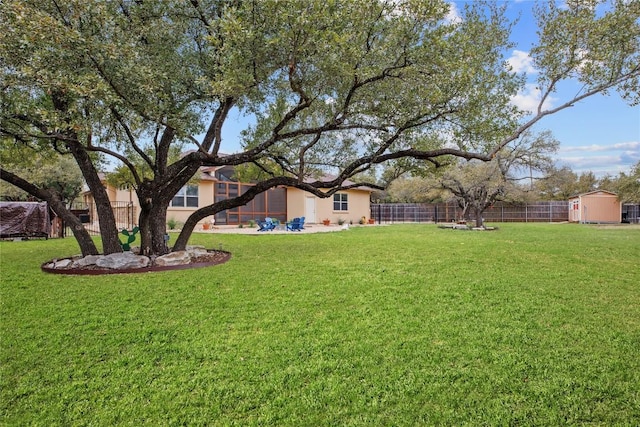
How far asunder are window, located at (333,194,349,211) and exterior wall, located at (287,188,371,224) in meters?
0.17

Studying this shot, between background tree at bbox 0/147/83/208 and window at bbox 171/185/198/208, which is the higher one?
background tree at bbox 0/147/83/208

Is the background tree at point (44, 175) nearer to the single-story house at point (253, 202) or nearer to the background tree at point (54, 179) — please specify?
the background tree at point (54, 179)

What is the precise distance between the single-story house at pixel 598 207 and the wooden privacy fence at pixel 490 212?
192 cm

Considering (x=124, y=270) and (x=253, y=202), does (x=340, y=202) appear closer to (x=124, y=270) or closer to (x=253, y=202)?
(x=253, y=202)

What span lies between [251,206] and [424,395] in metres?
19.9

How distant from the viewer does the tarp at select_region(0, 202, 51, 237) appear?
40.8 feet

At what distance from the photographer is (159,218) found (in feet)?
25.1

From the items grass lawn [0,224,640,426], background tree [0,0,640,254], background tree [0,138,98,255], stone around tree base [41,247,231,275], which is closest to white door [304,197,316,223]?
background tree [0,138,98,255]

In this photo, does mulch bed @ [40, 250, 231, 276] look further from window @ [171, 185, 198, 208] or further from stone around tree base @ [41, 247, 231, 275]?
window @ [171, 185, 198, 208]

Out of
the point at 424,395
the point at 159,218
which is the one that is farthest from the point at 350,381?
the point at 159,218

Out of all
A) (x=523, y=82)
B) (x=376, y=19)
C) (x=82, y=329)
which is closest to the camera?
(x=82, y=329)

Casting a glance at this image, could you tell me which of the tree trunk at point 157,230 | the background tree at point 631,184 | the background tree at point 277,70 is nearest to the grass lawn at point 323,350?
the tree trunk at point 157,230

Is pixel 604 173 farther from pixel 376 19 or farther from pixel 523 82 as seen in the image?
pixel 376 19

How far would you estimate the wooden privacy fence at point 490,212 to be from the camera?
1096 inches
